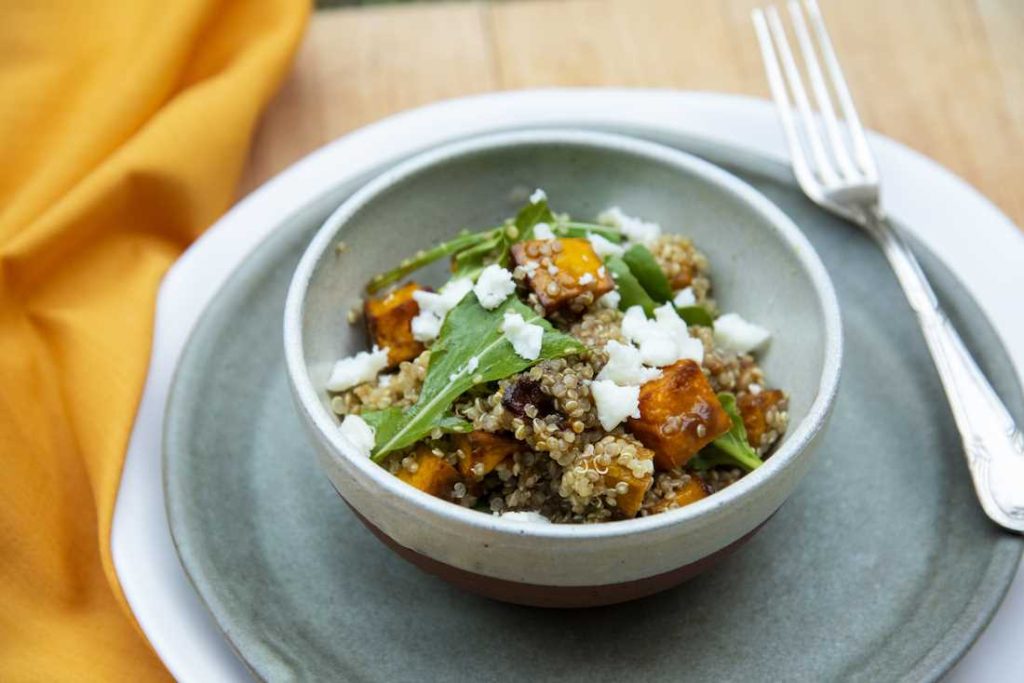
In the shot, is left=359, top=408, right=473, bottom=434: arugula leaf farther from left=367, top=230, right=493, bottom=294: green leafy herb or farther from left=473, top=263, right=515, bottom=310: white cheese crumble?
left=367, top=230, right=493, bottom=294: green leafy herb

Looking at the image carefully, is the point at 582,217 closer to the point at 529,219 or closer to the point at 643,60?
the point at 529,219

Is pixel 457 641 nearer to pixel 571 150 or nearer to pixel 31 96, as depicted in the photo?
pixel 571 150

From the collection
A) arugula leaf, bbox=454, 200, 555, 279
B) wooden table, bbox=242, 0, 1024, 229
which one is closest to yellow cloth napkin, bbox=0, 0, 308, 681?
wooden table, bbox=242, 0, 1024, 229

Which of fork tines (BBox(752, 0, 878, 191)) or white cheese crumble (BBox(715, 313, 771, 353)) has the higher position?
fork tines (BBox(752, 0, 878, 191))

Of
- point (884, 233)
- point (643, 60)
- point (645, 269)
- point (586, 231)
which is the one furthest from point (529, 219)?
point (643, 60)

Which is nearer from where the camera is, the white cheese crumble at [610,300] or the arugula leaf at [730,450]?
the arugula leaf at [730,450]

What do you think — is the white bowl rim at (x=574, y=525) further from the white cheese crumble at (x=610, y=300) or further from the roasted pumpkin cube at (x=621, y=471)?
the white cheese crumble at (x=610, y=300)

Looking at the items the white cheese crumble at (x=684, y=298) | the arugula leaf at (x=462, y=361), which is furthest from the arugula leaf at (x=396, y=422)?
the white cheese crumble at (x=684, y=298)
